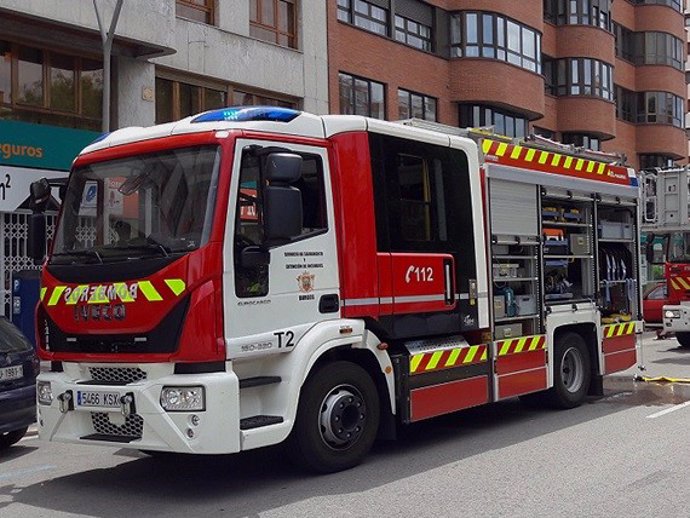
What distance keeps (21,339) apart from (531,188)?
220 inches

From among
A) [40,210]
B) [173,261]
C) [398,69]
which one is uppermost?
[398,69]

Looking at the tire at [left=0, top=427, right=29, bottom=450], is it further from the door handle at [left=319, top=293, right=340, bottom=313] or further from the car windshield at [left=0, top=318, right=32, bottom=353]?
the door handle at [left=319, top=293, right=340, bottom=313]

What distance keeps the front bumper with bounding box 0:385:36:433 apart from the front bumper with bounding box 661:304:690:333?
12.9 m

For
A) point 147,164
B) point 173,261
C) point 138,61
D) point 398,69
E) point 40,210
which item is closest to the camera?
point 173,261

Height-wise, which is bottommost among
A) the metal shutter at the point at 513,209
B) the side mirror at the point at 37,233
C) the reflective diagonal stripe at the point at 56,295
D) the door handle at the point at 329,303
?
the door handle at the point at 329,303

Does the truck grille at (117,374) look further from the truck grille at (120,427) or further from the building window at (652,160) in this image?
the building window at (652,160)

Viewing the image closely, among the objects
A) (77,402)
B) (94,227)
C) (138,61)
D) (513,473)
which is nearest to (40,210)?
(94,227)

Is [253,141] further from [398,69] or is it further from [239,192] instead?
[398,69]

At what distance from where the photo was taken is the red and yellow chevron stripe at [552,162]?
31.3 feet

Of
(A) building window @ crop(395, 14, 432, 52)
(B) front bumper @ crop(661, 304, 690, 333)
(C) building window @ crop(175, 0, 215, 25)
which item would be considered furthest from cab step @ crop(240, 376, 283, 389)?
(A) building window @ crop(395, 14, 432, 52)

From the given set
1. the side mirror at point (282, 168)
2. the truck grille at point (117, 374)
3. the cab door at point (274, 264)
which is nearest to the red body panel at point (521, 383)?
the cab door at point (274, 264)

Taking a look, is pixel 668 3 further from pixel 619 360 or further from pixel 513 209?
pixel 513 209

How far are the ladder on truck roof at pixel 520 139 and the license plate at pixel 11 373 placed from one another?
435 cm

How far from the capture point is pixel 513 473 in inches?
288
